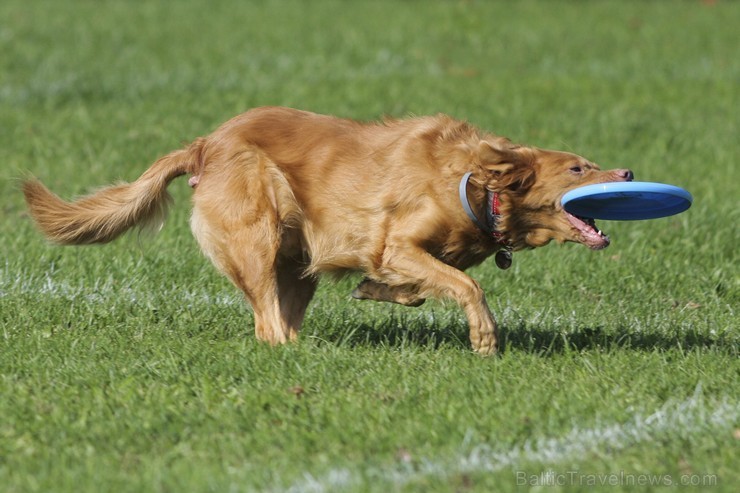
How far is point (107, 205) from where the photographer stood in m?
6.09

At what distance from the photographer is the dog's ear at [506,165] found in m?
5.51

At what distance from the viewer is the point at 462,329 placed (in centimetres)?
622

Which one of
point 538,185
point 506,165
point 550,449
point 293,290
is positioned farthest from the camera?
point 293,290

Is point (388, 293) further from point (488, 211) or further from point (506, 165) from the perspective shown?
point (506, 165)

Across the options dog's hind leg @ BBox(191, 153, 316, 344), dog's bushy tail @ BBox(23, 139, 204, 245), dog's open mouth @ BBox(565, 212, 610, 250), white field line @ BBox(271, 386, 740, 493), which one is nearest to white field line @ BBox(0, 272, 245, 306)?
dog's bushy tail @ BBox(23, 139, 204, 245)

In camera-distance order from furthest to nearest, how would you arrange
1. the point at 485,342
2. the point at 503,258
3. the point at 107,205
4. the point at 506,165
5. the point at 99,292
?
the point at 99,292 < the point at 107,205 < the point at 503,258 < the point at 506,165 < the point at 485,342

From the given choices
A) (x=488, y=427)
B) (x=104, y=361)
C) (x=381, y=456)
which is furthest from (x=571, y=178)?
(x=104, y=361)

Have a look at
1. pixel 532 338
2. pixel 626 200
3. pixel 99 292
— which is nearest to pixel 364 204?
pixel 532 338

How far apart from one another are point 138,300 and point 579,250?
9.99ft

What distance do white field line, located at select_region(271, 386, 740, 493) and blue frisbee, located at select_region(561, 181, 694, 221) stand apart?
1058 mm

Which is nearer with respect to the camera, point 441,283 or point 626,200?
point 441,283

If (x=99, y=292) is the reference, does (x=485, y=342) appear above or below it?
above

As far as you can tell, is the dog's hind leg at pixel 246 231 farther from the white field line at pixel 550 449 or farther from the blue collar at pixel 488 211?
the white field line at pixel 550 449

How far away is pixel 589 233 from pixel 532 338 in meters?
0.66
